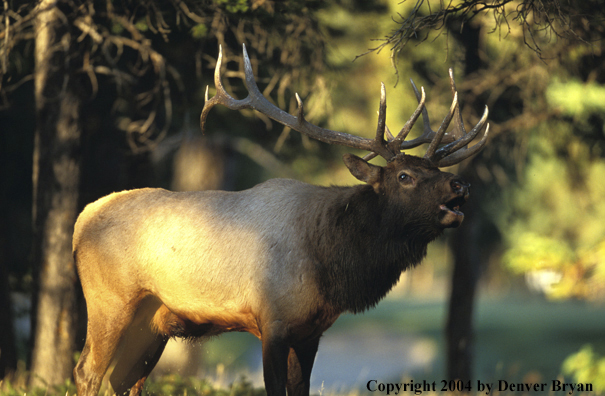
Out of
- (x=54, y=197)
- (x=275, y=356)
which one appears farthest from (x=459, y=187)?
(x=54, y=197)

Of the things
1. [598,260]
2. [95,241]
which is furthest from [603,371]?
[95,241]

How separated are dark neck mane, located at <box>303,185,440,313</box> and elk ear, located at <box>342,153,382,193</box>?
0.07 m

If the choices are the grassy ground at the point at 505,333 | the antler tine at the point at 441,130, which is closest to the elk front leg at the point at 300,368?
the antler tine at the point at 441,130

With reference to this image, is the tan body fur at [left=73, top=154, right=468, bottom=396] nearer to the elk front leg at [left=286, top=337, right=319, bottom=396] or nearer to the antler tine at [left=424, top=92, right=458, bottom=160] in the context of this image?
the elk front leg at [left=286, top=337, right=319, bottom=396]

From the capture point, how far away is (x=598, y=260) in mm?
7820

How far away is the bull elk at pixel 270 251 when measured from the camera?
15.0ft

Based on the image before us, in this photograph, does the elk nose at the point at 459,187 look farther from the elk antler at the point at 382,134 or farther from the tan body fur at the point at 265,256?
the elk antler at the point at 382,134

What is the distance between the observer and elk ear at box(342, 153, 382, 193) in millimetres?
4812

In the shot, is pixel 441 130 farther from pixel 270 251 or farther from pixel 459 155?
pixel 270 251

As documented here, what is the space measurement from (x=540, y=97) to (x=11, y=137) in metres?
7.32

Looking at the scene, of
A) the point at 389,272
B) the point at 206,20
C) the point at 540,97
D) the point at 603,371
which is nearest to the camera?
the point at 389,272

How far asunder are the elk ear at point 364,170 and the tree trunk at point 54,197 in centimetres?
314

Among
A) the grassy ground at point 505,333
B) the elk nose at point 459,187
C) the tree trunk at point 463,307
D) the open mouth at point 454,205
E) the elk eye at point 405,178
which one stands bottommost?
the grassy ground at point 505,333

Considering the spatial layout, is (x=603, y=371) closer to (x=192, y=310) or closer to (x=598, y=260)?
(x=598, y=260)
